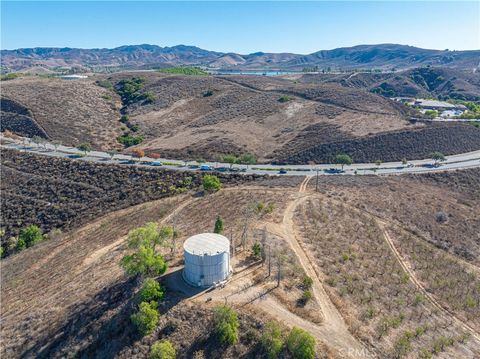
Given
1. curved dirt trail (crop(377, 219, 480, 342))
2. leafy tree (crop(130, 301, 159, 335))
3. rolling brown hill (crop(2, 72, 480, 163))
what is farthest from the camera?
rolling brown hill (crop(2, 72, 480, 163))

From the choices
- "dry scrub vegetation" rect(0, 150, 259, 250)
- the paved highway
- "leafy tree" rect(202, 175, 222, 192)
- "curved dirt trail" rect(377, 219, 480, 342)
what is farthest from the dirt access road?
the paved highway

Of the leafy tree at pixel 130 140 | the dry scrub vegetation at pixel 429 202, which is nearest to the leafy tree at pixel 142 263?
the dry scrub vegetation at pixel 429 202

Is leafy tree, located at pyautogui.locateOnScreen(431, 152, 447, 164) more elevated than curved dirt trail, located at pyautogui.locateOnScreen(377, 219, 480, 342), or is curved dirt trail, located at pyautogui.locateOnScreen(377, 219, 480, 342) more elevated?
leafy tree, located at pyautogui.locateOnScreen(431, 152, 447, 164)

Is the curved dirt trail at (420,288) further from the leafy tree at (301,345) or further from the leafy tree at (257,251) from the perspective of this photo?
the leafy tree at (301,345)

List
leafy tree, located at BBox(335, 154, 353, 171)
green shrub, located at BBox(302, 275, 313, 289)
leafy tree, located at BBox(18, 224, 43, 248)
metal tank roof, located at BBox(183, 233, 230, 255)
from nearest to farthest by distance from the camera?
metal tank roof, located at BBox(183, 233, 230, 255) → green shrub, located at BBox(302, 275, 313, 289) → leafy tree, located at BBox(18, 224, 43, 248) → leafy tree, located at BBox(335, 154, 353, 171)

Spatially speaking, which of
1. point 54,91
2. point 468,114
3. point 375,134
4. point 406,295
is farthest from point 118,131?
point 468,114

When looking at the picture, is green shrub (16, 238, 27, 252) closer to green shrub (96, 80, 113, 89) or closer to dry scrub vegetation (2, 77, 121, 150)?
dry scrub vegetation (2, 77, 121, 150)

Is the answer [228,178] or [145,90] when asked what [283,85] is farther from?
[228,178]
